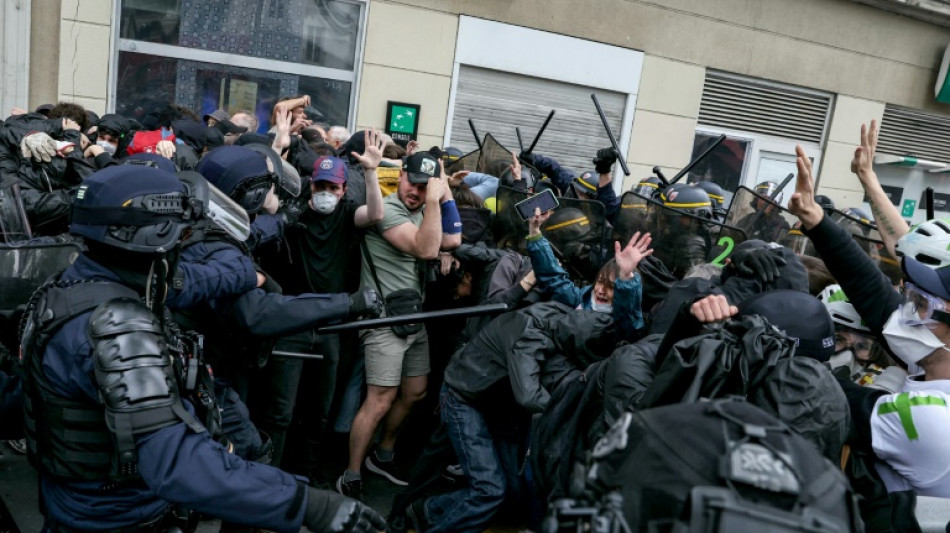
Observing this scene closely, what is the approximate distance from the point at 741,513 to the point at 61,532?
218cm

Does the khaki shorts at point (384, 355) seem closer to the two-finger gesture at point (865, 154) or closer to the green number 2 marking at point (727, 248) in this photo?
the green number 2 marking at point (727, 248)

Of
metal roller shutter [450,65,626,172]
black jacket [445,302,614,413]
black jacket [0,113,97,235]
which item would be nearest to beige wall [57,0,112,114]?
black jacket [0,113,97,235]

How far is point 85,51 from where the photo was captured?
859cm

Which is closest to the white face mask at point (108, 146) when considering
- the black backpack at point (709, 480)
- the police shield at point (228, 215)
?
the police shield at point (228, 215)

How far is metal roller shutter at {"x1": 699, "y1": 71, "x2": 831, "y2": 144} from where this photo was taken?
41.7 feet

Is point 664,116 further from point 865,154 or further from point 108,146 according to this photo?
point 865,154

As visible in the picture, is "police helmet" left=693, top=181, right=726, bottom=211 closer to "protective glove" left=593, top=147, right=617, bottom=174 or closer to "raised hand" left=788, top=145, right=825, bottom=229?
"protective glove" left=593, top=147, right=617, bottom=174

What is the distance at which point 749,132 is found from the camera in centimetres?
1323

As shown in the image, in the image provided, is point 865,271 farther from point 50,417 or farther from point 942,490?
point 50,417

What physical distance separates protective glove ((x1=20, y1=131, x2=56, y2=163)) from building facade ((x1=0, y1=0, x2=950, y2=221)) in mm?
3524

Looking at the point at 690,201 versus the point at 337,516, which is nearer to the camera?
the point at 337,516

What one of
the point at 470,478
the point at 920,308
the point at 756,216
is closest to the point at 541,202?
the point at 756,216

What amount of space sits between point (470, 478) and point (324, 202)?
73.8 inches

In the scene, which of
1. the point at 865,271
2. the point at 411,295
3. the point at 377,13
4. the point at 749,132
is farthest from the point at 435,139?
the point at 865,271
